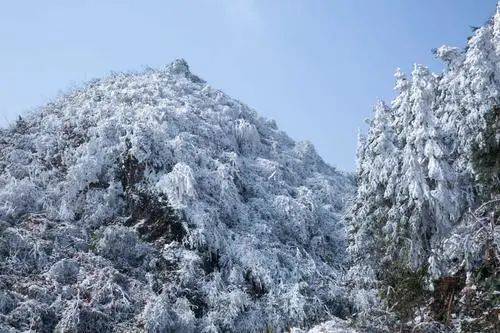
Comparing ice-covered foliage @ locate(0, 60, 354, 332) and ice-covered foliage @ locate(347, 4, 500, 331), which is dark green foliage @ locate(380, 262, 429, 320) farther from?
ice-covered foliage @ locate(0, 60, 354, 332)

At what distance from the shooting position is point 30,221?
14227 mm

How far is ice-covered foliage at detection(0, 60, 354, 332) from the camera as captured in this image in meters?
12.5

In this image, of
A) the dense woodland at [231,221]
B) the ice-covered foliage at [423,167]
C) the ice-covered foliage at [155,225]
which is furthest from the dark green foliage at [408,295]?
the ice-covered foliage at [155,225]

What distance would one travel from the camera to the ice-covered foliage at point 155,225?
12.5 m

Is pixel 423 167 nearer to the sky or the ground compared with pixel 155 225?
nearer to the sky

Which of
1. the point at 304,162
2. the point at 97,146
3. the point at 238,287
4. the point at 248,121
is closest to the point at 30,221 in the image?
the point at 97,146

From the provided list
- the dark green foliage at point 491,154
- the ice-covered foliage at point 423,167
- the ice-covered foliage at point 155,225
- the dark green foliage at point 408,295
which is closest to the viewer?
the dark green foliage at point 491,154

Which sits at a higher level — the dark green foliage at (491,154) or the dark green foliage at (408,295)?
the dark green foliage at (491,154)

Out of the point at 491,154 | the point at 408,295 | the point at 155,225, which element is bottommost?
the point at 408,295

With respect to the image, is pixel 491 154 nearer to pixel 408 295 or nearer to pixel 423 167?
pixel 408 295

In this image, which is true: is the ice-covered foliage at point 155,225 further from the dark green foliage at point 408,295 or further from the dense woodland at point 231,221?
the dark green foliage at point 408,295

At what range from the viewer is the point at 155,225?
1527 centimetres

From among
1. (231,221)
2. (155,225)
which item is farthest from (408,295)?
(155,225)

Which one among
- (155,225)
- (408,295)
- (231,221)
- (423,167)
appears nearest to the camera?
(408,295)
